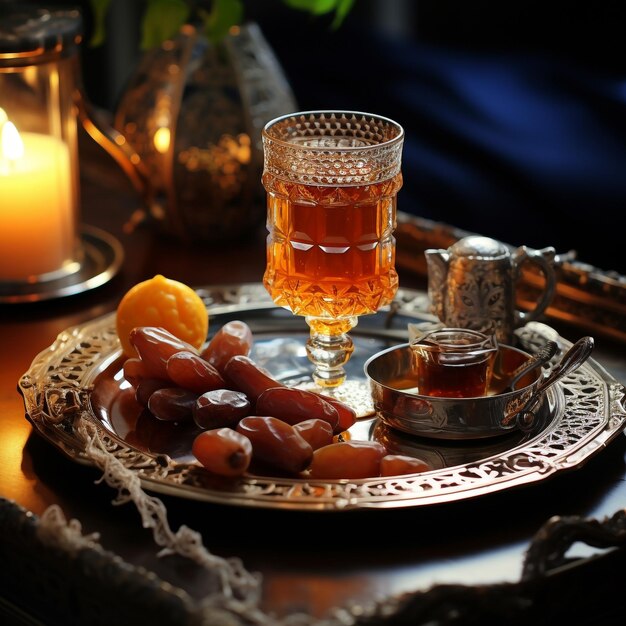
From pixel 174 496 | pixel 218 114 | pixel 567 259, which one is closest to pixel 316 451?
pixel 174 496

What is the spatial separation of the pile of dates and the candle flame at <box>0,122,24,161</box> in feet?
1.42

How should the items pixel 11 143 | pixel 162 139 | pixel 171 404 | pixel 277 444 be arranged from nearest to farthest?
pixel 277 444
pixel 171 404
pixel 11 143
pixel 162 139

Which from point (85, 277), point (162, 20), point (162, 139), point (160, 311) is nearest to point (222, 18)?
point (162, 20)

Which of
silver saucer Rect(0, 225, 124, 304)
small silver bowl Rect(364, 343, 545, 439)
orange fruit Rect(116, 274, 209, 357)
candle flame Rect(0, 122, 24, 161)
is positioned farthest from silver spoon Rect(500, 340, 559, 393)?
candle flame Rect(0, 122, 24, 161)

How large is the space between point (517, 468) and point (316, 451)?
0.19m

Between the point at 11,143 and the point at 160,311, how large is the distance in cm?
42

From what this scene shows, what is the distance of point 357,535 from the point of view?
38.8 inches

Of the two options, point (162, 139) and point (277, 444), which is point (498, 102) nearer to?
point (162, 139)

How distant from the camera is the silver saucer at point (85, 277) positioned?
5.16ft

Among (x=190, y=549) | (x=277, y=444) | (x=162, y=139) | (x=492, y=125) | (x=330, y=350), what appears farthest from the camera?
(x=492, y=125)

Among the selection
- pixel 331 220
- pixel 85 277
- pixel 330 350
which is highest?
pixel 331 220

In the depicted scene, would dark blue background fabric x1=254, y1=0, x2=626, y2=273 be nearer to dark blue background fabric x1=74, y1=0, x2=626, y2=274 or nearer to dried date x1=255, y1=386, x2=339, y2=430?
dark blue background fabric x1=74, y1=0, x2=626, y2=274

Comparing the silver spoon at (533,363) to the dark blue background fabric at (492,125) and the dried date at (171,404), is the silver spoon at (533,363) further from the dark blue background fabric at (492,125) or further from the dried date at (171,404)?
the dark blue background fabric at (492,125)

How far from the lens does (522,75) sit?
253 cm
